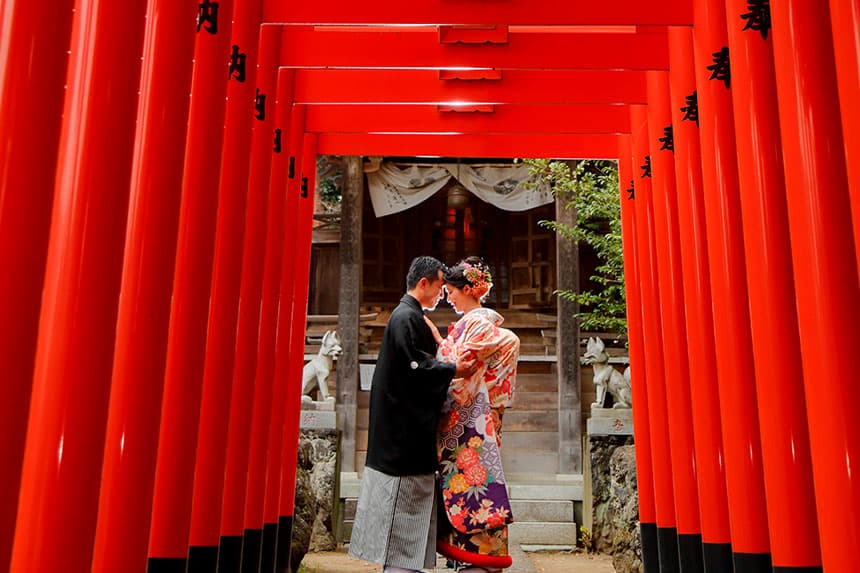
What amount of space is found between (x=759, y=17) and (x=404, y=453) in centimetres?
299

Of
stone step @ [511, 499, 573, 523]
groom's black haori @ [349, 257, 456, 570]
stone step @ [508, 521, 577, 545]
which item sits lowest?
stone step @ [508, 521, 577, 545]

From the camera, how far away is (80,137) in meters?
2.15

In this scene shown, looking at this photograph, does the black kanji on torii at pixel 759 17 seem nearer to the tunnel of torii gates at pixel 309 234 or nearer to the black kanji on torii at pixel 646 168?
the tunnel of torii gates at pixel 309 234

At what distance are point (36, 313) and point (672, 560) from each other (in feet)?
14.8

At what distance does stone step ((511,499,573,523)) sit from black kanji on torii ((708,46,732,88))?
6701 millimetres

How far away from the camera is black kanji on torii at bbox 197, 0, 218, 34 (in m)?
3.54

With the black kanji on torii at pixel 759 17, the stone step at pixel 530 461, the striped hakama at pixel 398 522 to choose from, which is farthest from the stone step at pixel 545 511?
the black kanji on torii at pixel 759 17

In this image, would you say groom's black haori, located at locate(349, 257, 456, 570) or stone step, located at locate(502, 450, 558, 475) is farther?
stone step, located at locate(502, 450, 558, 475)

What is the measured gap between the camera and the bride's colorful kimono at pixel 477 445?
4.38 metres

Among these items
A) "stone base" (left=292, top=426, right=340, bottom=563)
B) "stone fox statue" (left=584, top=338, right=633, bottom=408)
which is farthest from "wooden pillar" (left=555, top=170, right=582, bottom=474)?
"stone base" (left=292, top=426, right=340, bottom=563)

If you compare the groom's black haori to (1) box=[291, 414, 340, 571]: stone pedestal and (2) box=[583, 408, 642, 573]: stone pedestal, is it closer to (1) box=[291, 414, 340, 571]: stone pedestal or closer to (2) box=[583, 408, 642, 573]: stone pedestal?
(1) box=[291, 414, 340, 571]: stone pedestal

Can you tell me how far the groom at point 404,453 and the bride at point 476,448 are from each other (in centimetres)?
12

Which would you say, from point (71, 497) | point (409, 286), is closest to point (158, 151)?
point (71, 497)

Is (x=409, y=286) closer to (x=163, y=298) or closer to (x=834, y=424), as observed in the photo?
(x=163, y=298)
